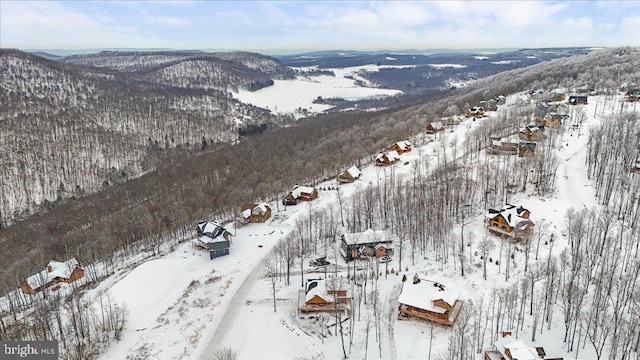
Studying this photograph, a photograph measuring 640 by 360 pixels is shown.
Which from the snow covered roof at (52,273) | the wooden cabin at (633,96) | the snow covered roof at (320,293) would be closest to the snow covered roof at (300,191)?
the snow covered roof at (320,293)

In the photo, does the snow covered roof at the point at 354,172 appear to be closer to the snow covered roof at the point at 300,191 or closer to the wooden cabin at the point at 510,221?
the snow covered roof at the point at 300,191

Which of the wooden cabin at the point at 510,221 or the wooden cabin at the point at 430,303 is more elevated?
the wooden cabin at the point at 510,221

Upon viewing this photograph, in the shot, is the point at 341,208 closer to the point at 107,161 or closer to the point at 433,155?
the point at 433,155

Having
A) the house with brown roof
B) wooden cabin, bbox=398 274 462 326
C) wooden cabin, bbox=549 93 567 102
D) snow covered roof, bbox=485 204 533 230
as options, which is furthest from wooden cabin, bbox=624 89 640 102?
the house with brown roof

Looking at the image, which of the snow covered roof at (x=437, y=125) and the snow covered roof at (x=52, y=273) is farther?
the snow covered roof at (x=437, y=125)

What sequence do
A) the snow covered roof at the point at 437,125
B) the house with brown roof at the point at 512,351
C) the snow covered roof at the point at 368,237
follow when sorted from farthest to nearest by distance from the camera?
the snow covered roof at the point at 437,125 < the snow covered roof at the point at 368,237 < the house with brown roof at the point at 512,351

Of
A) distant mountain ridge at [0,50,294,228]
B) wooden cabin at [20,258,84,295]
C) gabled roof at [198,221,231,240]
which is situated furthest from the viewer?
distant mountain ridge at [0,50,294,228]

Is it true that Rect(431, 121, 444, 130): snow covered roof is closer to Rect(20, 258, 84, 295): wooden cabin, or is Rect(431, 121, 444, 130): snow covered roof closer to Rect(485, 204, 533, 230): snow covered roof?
A: Rect(485, 204, 533, 230): snow covered roof
